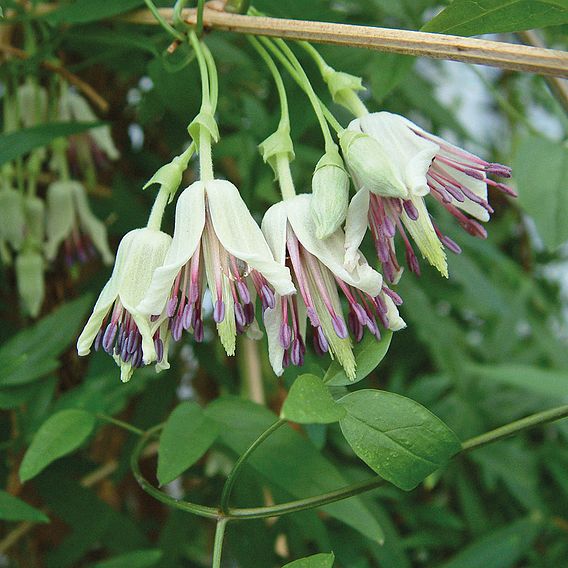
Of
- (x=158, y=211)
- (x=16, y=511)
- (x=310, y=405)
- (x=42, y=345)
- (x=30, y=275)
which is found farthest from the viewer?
(x=30, y=275)

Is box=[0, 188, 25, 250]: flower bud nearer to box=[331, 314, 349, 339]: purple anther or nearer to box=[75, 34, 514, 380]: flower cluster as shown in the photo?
box=[75, 34, 514, 380]: flower cluster

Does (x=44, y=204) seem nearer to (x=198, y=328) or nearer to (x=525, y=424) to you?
(x=198, y=328)

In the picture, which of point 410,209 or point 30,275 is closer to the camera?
→ point 410,209

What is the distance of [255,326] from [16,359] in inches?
10.1

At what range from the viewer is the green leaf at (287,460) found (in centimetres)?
64

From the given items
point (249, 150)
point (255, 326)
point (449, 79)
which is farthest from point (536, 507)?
point (449, 79)

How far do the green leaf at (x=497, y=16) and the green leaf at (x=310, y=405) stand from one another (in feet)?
0.87

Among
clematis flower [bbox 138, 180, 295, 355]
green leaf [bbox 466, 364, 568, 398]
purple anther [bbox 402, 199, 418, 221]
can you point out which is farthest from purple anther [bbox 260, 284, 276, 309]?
green leaf [bbox 466, 364, 568, 398]

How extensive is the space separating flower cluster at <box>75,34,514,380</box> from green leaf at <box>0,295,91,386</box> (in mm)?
216

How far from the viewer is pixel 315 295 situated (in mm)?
541

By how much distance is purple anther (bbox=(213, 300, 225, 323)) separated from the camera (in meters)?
0.51

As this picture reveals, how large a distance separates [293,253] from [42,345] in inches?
14.0

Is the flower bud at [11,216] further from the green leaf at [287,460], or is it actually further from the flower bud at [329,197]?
the flower bud at [329,197]

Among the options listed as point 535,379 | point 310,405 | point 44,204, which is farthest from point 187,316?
point 535,379
